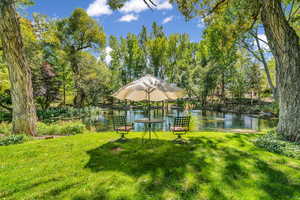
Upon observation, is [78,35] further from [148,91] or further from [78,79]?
[148,91]

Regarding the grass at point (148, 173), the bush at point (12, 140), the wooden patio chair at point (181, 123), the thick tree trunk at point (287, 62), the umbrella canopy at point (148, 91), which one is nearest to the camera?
the grass at point (148, 173)

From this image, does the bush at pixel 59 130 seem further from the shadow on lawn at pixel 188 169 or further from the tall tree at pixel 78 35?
the tall tree at pixel 78 35

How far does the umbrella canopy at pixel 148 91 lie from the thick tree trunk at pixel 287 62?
3597 mm

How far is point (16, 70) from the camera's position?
6.25 metres

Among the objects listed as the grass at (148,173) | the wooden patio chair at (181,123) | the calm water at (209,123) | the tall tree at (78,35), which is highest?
the tall tree at (78,35)

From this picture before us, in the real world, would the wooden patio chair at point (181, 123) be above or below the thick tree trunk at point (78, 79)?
below

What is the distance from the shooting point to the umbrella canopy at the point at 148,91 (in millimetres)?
5605

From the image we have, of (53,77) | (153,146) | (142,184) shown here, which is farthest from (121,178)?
(53,77)

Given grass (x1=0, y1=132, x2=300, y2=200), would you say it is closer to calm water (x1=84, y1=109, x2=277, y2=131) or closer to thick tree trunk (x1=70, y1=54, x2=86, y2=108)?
calm water (x1=84, y1=109, x2=277, y2=131)

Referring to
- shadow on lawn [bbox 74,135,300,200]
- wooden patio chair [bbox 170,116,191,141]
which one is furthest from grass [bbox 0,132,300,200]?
wooden patio chair [bbox 170,116,191,141]

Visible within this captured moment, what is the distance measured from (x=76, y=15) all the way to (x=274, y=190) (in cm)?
2622

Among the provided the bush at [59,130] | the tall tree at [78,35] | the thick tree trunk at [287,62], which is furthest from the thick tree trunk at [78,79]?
the thick tree trunk at [287,62]

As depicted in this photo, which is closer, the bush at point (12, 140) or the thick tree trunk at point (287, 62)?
the thick tree trunk at point (287, 62)

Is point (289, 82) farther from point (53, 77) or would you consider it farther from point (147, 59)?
point (147, 59)
